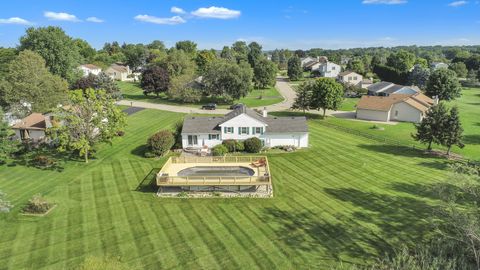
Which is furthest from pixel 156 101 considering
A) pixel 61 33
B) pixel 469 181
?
pixel 469 181

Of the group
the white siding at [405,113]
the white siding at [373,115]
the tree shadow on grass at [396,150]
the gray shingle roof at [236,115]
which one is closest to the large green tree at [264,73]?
the white siding at [373,115]

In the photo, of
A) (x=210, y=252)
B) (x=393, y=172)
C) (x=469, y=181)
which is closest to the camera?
(x=469, y=181)

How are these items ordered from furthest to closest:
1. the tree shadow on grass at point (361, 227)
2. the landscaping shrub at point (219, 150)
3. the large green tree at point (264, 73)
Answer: the large green tree at point (264, 73), the landscaping shrub at point (219, 150), the tree shadow on grass at point (361, 227)

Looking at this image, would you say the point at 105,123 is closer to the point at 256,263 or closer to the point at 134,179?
the point at 134,179

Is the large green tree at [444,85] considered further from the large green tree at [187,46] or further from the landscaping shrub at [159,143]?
the large green tree at [187,46]

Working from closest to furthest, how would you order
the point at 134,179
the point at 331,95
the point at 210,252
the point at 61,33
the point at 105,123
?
the point at 210,252
the point at 134,179
the point at 105,123
the point at 331,95
the point at 61,33

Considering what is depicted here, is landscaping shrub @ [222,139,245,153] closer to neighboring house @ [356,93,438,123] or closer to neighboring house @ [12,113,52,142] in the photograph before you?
neighboring house @ [12,113,52,142]

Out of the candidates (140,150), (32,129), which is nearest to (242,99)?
(140,150)
